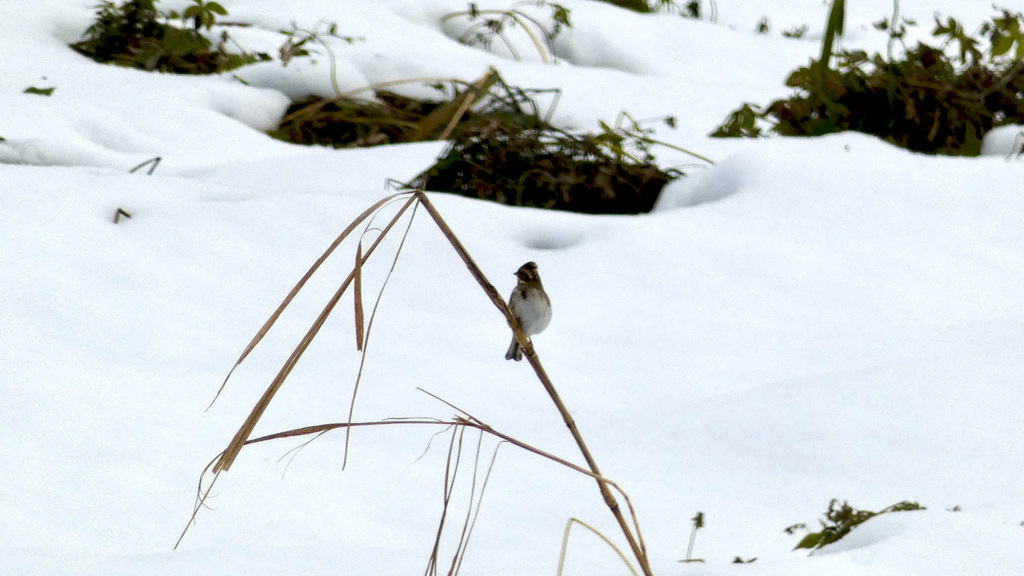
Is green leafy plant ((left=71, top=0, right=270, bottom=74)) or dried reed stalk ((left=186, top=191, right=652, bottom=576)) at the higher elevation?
dried reed stalk ((left=186, top=191, right=652, bottom=576))

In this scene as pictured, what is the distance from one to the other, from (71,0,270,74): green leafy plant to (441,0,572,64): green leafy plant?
1.59 metres

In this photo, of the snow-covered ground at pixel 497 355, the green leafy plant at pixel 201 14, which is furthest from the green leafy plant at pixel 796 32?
the green leafy plant at pixel 201 14

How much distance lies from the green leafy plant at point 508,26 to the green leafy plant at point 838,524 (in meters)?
5.01

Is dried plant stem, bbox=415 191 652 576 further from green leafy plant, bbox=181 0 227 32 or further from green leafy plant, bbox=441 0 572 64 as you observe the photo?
green leafy plant, bbox=441 0 572 64

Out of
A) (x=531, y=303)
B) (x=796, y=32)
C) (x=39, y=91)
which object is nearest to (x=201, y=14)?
(x=39, y=91)

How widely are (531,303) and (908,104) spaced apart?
156 inches

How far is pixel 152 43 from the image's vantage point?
5.24 metres

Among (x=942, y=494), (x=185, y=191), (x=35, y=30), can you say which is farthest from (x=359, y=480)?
(x=35, y=30)

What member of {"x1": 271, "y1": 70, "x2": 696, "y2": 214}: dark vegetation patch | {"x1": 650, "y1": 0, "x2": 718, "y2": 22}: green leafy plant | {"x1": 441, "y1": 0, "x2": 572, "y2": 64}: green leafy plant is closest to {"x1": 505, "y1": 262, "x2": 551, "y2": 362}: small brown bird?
{"x1": 271, "y1": 70, "x2": 696, "y2": 214}: dark vegetation patch

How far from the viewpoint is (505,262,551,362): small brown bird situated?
1.37 meters

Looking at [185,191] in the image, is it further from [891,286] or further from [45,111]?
[891,286]

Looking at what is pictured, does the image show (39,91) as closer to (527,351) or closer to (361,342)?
(527,351)

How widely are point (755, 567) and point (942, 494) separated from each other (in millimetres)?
646

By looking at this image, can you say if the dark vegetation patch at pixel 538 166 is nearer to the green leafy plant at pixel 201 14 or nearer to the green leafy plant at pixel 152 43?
the green leafy plant at pixel 152 43
